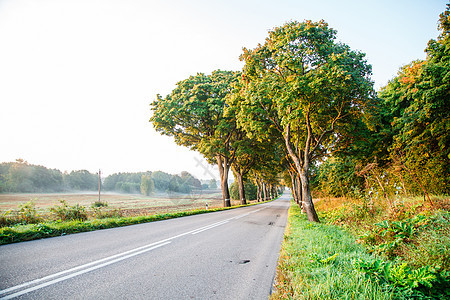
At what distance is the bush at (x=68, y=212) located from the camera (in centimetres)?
876

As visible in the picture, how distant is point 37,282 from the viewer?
306cm

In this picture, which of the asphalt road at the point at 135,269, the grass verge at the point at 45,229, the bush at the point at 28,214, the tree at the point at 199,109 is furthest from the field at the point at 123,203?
the tree at the point at 199,109

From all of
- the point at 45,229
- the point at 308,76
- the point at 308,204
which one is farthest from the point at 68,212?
the point at 308,76

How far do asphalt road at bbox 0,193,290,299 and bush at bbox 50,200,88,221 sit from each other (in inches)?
139

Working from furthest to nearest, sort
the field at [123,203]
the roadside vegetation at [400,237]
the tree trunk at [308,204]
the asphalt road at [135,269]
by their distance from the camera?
1. the field at [123,203]
2. the tree trunk at [308,204]
3. the asphalt road at [135,269]
4. the roadside vegetation at [400,237]

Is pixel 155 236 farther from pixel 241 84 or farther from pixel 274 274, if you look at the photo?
pixel 241 84

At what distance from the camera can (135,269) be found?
12.4 feet

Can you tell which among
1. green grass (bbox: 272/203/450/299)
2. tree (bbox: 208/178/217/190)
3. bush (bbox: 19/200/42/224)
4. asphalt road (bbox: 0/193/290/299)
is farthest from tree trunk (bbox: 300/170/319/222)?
tree (bbox: 208/178/217/190)

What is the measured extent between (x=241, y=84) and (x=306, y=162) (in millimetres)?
6906

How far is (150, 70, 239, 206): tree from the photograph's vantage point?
17433 mm

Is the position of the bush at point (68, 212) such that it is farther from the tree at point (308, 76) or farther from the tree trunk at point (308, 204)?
the tree trunk at point (308, 204)

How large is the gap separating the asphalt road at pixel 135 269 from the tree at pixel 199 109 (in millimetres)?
13217

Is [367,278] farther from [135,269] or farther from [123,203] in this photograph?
[123,203]

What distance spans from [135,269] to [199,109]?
48.2 feet
